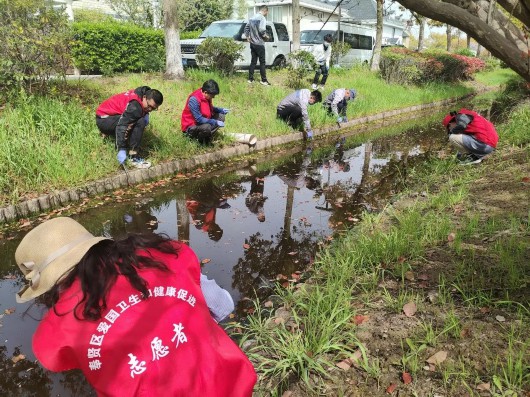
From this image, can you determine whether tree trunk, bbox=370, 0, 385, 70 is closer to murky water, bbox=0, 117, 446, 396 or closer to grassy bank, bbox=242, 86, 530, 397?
murky water, bbox=0, 117, 446, 396

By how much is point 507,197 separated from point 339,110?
21.5 feet

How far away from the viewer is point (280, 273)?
12.8ft

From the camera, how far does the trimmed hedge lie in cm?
1617

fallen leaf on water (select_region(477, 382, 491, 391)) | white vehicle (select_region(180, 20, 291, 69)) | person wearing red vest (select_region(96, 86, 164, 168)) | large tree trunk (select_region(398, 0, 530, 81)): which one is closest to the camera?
fallen leaf on water (select_region(477, 382, 491, 391))

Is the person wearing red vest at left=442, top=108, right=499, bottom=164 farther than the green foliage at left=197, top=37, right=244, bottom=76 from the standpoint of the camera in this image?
No

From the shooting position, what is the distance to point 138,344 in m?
1.23

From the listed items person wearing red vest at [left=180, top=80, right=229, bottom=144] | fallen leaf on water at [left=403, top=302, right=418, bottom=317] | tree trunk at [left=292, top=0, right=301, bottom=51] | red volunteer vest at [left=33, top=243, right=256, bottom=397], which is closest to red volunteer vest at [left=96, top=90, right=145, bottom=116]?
person wearing red vest at [left=180, top=80, right=229, bottom=144]

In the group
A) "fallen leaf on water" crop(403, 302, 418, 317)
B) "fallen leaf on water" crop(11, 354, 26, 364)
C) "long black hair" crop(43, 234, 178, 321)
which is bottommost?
"fallen leaf on water" crop(11, 354, 26, 364)

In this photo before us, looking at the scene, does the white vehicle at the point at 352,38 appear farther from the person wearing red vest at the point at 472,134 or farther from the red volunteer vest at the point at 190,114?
the person wearing red vest at the point at 472,134

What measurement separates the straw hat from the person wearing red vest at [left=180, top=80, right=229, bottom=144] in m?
5.80

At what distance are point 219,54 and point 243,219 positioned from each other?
25.1 feet

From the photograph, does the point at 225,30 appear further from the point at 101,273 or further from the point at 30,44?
the point at 101,273

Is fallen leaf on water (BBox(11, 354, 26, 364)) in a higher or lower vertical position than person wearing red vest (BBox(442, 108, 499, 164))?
lower

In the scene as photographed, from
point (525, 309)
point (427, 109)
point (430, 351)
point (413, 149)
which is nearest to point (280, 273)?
point (430, 351)
